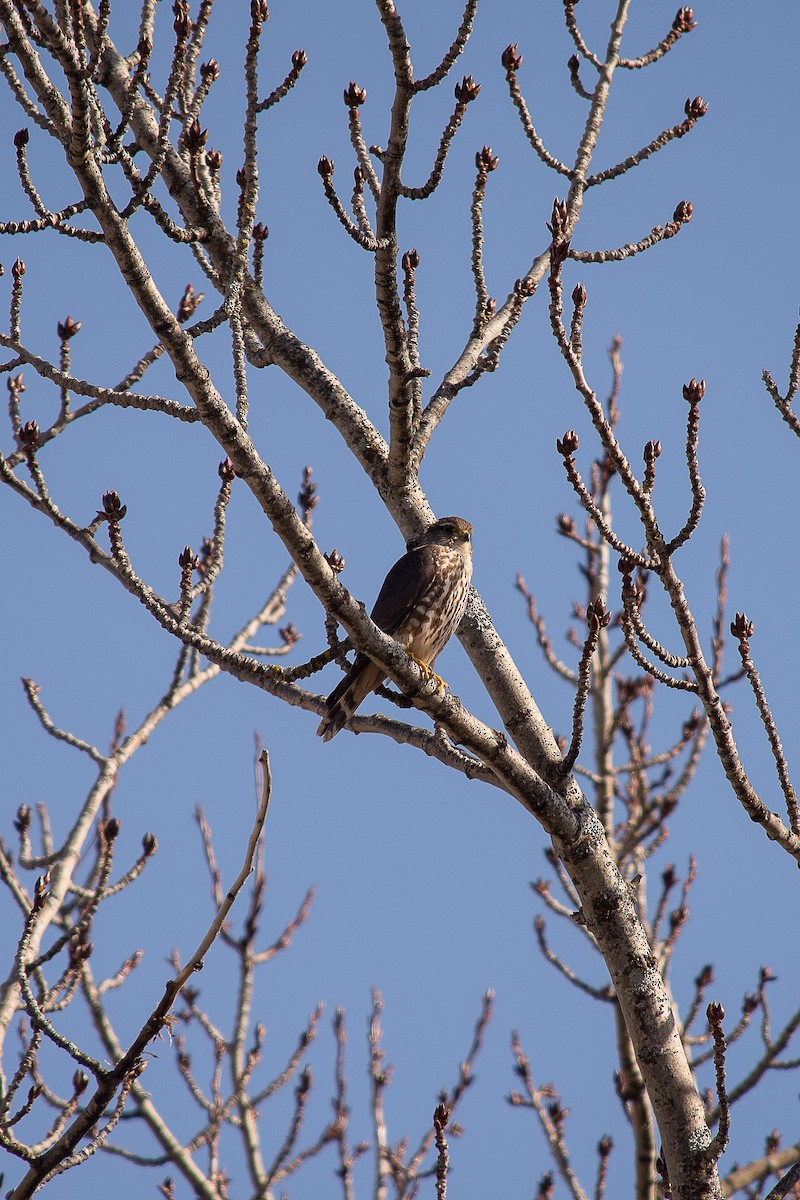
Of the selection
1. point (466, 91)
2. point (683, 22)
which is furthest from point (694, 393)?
point (683, 22)

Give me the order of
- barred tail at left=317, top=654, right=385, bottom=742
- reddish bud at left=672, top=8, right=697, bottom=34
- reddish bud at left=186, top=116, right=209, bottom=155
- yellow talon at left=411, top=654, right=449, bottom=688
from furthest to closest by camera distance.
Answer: reddish bud at left=672, top=8, right=697, bottom=34 → barred tail at left=317, top=654, right=385, bottom=742 → yellow talon at left=411, top=654, right=449, bottom=688 → reddish bud at left=186, top=116, right=209, bottom=155

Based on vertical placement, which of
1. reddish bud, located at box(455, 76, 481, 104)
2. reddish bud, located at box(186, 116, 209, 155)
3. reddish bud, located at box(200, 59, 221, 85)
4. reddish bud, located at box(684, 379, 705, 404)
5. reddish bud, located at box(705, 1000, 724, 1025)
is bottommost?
reddish bud, located at box(705, 1000, 724, 1025)

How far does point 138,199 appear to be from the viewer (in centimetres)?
295

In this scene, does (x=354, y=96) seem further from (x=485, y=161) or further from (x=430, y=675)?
(x=430, y=675)

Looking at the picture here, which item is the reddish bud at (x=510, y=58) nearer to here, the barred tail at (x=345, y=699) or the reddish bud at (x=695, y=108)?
the reddish bud at (x=695, y=108)

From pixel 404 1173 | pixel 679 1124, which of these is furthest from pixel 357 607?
pixel 404 1173

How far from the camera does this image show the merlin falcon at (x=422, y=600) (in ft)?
14.3

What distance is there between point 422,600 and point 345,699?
1057mm

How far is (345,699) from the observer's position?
435 cm

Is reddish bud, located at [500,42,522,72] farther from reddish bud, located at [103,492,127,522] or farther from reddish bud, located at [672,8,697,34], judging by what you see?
reddish bud, located at [103,492,127,522]

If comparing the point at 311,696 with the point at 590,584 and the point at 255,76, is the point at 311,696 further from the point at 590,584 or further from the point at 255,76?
the point at 590,584

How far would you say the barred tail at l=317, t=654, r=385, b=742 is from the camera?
4.29 meters

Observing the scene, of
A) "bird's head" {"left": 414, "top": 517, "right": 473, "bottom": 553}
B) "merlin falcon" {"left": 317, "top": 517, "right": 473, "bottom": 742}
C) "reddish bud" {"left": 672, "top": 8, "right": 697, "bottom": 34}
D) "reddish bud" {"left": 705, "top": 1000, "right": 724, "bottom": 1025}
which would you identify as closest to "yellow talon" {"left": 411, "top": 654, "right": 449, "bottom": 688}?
"merlin falcon" {"left": 317, "top": 517, "right": 473, "bottom": 742}

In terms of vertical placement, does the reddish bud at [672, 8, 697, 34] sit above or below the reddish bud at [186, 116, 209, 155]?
above
